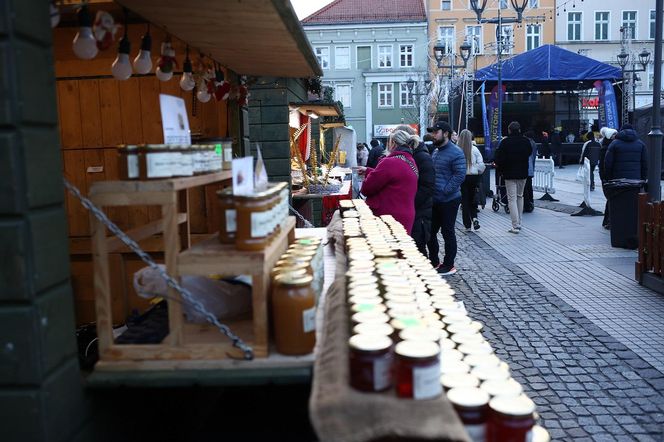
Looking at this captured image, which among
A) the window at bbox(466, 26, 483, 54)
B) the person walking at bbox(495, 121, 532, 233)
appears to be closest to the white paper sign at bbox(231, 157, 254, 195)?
the person walking at bbox(495, 121, 532, 233)

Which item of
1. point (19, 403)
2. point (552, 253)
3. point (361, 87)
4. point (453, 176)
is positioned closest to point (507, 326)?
point (453, 176)

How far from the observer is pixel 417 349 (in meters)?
1.92

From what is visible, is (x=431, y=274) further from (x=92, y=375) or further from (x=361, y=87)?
(x=361, y=87)

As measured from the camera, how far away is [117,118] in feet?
16.3

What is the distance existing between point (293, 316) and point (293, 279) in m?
0.14

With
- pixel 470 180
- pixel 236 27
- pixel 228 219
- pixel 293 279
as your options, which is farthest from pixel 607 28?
pixel 293 279

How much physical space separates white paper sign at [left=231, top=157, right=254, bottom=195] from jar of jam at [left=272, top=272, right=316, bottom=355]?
438 millimetres

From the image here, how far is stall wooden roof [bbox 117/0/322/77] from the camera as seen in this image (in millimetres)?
2893

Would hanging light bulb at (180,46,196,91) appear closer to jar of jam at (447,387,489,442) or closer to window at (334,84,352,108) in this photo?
jar of jam at (447,387,489,442)

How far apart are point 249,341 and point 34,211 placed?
0.93m

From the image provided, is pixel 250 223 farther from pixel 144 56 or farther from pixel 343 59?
pixel 343 59

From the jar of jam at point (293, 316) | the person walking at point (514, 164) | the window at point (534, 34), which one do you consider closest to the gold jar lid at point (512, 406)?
the jar of jam at point (293, 316)

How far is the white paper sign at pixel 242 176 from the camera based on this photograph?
8.26 feet

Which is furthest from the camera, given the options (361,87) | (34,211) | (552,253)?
(361,87)
